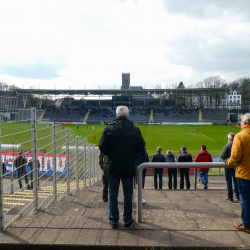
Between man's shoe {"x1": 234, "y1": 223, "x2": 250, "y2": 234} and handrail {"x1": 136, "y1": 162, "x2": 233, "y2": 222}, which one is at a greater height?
handrail {"x1": 136, "y1": 162, "x2": 233, "y2": 222}

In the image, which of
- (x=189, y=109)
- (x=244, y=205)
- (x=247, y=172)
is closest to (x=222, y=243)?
(x=244, y=205)

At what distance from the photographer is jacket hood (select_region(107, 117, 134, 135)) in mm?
2814

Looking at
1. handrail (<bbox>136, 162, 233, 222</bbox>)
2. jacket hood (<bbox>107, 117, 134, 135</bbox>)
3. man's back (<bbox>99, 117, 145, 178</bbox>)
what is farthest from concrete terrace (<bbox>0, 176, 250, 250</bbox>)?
jacket hood (<bbox>107, 117, 134, 135</bbox>)

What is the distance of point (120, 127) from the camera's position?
282 cm

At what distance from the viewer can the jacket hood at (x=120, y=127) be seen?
9.23ft

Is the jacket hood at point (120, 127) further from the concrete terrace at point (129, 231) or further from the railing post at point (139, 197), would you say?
the concrete terrace at point (129, 231)

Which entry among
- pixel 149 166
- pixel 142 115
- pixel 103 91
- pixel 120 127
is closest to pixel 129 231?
pixel 149 166

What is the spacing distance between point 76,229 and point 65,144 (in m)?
2.32

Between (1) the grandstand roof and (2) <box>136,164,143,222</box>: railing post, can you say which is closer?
(2) <box>136,164,143,222</box>: railing post

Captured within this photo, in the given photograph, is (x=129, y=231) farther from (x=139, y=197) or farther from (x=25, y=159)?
(x=25, y=159)

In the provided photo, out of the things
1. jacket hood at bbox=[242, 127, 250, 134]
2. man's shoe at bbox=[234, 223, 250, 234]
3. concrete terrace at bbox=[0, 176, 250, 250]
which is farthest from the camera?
jacket hood at bbox=[242, 127, 250, 134]

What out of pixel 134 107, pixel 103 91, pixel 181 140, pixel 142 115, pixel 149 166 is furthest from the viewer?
pixel 134 107

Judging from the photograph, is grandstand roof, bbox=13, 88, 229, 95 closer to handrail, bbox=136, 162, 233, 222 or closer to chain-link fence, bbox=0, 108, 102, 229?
chain-link fence, bbox=0, 108, 102, 229

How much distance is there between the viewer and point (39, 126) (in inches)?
147
